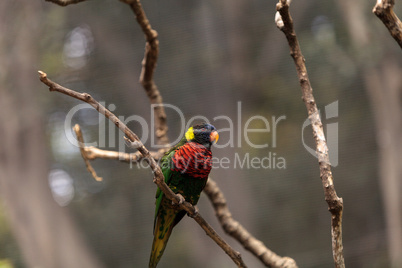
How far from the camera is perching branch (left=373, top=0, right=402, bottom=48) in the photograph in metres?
0.97

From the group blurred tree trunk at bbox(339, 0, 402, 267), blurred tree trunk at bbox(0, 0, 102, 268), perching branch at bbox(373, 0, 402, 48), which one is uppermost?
blurred tree trunk at bbox(339, 0, 402, 267)

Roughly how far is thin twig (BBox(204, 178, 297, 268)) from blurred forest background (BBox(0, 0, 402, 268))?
3.11ft

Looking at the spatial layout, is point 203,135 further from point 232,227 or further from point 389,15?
point 389,15

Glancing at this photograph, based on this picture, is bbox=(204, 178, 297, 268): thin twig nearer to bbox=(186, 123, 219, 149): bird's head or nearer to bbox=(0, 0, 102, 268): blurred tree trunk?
bbox=(186, 123, 219, 149): bird's head

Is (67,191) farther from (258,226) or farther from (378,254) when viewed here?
(378,254)

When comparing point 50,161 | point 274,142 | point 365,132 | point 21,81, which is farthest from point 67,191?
point 365,132

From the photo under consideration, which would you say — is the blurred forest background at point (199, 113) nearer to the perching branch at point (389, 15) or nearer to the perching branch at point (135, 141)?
the perching branch at point (135, 141)

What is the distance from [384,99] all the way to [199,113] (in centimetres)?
123

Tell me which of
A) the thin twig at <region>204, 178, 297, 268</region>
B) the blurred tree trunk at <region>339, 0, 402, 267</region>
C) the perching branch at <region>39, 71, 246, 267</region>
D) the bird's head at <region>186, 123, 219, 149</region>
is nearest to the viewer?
the perching branch at <region>39, 71, 246, 267</region>

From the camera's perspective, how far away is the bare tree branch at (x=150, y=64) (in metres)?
1.48

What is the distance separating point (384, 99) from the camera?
2613 mm

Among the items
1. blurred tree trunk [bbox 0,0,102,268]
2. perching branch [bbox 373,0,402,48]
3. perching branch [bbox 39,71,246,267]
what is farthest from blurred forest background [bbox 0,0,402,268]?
perching branch [bbox 373,0,402,48]

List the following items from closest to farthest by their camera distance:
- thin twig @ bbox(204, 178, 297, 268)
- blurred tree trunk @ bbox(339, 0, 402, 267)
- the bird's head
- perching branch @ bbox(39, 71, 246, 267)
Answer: perching branch @ bbox(39, 71, 246, 267)
thin twig @ bbox(204, 178, 297, 268)
the bird's head
blurred tree trunk @ bbox(339, 0, 402, 267)

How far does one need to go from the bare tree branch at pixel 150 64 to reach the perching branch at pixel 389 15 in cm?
82
